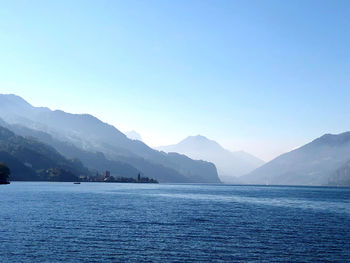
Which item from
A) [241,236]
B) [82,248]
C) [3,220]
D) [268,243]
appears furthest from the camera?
[3,220]

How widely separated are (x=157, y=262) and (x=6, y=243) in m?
27.3

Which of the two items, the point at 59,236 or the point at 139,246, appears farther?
the point at 59,236

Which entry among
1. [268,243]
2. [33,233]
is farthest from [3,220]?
[268,243]

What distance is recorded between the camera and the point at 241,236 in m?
73.8

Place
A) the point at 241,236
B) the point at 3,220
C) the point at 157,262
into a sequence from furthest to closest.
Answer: the point at 3,220 < the point at 241,236 < the point at 157,262

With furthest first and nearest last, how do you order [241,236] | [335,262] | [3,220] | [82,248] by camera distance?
[3,220] < [241,236] < [82,248] < [335,262]

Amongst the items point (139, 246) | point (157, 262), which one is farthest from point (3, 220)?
point (157, 262)

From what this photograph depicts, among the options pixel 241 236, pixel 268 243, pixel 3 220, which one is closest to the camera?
pixel 268 243

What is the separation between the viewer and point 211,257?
55062mm

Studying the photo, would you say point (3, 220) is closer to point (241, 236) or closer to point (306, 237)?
point (241, 236)

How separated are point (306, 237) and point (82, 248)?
1827 inches

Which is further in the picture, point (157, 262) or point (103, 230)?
point (103, 230)

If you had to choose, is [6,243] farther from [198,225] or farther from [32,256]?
[198,225]

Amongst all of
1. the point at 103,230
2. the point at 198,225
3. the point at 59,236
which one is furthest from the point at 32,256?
the point at 198,225
